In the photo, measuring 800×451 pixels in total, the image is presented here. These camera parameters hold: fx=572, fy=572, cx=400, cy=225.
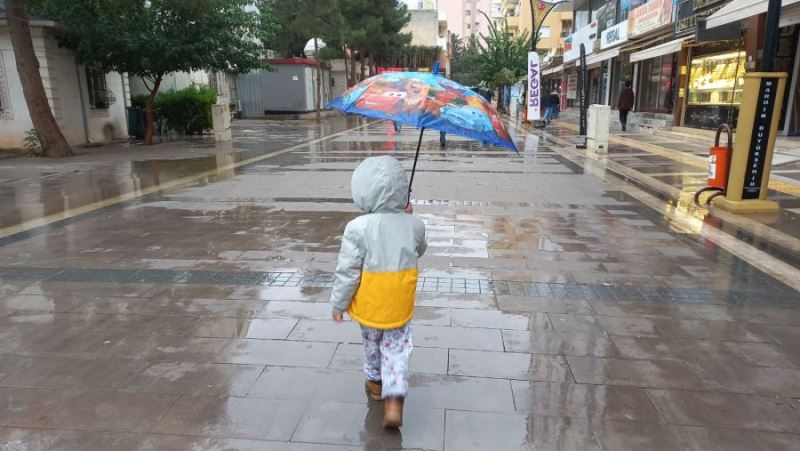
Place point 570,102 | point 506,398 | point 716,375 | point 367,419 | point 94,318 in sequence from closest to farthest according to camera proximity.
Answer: point 367,419
point 506,398
point 716,375
point 94,318
point 570,102

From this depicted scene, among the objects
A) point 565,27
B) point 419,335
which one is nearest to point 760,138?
point 419,335

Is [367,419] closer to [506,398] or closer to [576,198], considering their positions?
[506,398]

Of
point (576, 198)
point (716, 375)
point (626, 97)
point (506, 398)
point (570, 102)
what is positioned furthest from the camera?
point (570, 102)

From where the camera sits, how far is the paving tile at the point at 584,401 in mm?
3031

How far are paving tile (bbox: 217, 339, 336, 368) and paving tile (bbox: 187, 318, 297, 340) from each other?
11cm

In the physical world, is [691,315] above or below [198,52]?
below

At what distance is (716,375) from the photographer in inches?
135

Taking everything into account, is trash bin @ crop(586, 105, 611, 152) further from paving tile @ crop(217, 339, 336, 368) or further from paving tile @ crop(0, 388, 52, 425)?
paving tile @ crop(0, 388, 52, 425)

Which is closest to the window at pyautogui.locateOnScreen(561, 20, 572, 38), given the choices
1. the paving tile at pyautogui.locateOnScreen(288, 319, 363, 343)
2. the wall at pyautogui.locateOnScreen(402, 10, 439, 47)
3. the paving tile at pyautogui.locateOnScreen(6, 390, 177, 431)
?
the wall at pyautogui.locateOnScreen(402, 10, 439, 47)

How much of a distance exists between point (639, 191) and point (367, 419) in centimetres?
794

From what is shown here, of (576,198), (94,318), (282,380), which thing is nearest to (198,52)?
(576,198)

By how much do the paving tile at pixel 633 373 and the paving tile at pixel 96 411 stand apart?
2408 millimetres

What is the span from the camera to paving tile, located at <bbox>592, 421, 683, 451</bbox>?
9.04 feet

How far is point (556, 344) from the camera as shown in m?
3.87
